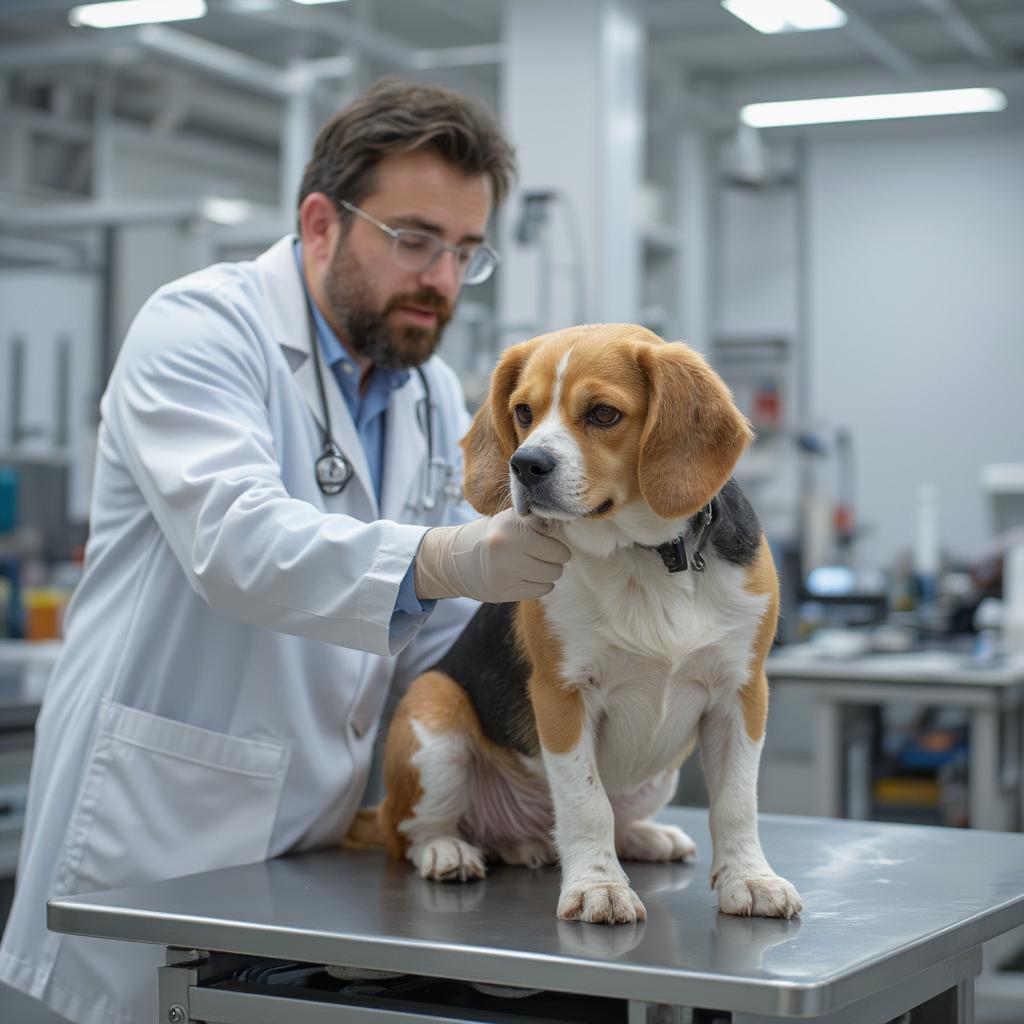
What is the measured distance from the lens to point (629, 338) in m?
1.21

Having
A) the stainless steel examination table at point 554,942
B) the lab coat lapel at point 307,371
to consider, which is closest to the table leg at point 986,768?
the stainless steel examination table at point 554,942

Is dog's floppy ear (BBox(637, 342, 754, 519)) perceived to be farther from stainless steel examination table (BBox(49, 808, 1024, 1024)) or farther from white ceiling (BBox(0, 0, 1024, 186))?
white ceiling (BBox(0, 0, 1024, 186))

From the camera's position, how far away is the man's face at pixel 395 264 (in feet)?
5.36

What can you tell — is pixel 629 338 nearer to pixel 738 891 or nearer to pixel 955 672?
pixel 738 891

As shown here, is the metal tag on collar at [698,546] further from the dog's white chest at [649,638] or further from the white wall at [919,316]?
the white wall at [919,316]

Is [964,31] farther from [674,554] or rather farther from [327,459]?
[674,554]

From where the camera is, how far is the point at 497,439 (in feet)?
4.17

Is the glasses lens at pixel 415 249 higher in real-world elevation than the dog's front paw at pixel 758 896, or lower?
higher

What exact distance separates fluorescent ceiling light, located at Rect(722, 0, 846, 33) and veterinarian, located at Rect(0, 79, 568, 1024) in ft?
14.6

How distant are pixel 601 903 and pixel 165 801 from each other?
55 cm

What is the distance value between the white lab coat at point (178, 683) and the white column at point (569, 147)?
Result: 3.51 m

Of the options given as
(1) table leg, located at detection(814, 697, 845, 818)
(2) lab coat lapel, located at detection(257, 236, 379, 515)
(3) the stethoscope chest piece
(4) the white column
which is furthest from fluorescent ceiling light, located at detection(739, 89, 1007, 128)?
(3) the stethoscope chest piece

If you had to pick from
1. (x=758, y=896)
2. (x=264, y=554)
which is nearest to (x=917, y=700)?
(x=758, y=896)

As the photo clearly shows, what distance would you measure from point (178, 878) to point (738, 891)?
539 millimetres
